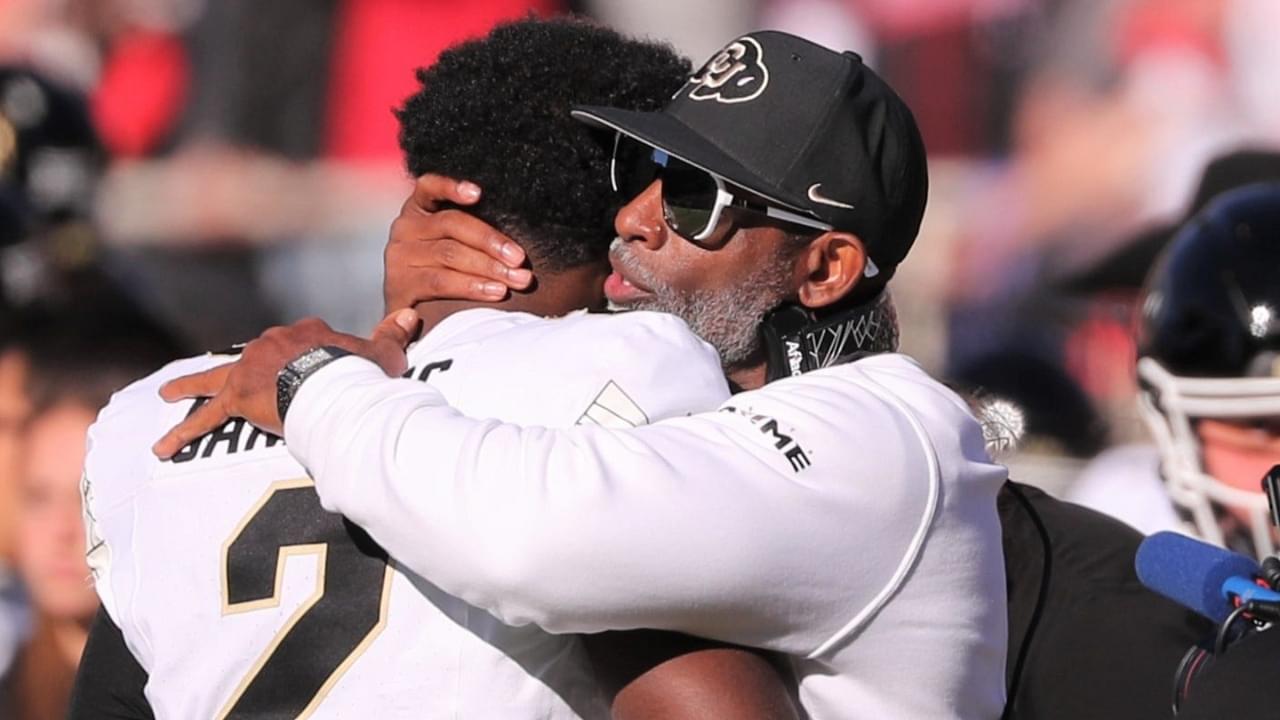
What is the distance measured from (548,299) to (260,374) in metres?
0.43

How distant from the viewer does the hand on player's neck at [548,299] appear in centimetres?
243

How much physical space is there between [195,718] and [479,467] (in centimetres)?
58

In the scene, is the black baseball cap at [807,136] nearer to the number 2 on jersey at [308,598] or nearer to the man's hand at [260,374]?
the man's hand at [260,374]

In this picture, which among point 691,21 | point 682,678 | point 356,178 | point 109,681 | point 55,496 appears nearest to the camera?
point 682,678

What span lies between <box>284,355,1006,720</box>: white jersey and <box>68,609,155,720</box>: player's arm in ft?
2.00

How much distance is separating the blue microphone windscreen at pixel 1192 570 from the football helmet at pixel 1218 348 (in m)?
1.48

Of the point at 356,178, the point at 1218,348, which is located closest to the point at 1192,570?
the point at 1218,348

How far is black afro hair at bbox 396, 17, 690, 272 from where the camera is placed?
2434mm

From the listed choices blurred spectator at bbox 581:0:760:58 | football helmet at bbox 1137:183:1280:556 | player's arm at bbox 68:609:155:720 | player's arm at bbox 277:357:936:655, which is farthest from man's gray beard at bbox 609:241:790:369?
blurred spectator at bbox 581:0:760:58

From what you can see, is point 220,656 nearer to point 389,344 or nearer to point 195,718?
point 195,718

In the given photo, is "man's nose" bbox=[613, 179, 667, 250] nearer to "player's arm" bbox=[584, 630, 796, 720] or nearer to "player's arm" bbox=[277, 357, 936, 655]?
"player's arm" bbox=[277, 357, 936, 655]

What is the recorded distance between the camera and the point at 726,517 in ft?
6.47

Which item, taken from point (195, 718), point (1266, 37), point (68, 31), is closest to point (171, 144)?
point (68, 31)

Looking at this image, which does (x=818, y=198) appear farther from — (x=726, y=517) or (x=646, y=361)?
(x=726, y=517)
